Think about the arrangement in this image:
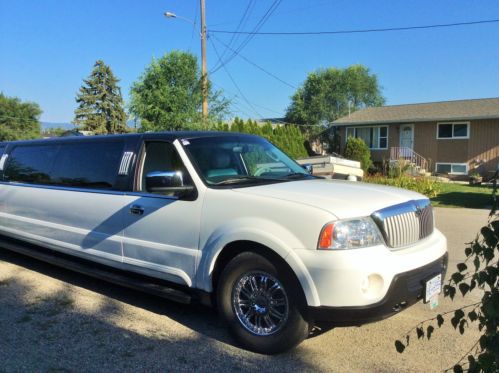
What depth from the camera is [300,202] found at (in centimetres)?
362

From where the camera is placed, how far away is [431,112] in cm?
2730

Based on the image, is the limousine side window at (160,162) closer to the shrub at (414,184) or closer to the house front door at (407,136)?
the shrub at (414,184)

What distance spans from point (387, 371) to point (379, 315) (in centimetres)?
46

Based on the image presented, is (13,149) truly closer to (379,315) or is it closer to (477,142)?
(379,315)

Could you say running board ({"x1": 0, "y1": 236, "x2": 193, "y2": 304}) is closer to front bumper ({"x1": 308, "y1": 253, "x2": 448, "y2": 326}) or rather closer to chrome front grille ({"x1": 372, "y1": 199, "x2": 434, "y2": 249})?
front bumper ({"x1": 308, "y1": 253, "x2": 448, "y2": 326})

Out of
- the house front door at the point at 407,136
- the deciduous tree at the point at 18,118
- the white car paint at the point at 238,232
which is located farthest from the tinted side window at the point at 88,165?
the deciduous tree at the point at 18,118

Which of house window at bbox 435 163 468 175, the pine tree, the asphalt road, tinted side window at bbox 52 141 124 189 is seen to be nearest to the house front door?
house window at bbox 435 163 468 175

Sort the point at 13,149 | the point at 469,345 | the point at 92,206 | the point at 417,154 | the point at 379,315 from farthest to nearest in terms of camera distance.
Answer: the point at 417,154, the point at 13,149, the point at 92,206, the point at 469,345, the point at 379,315

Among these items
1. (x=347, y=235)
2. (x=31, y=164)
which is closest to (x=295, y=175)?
(x=347, y=235)

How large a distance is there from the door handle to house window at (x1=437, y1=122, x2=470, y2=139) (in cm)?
2478

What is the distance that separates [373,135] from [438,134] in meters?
4.31

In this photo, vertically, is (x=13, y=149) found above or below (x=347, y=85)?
below

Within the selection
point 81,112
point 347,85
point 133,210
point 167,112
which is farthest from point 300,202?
point 81,112

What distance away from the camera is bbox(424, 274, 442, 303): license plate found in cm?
365
